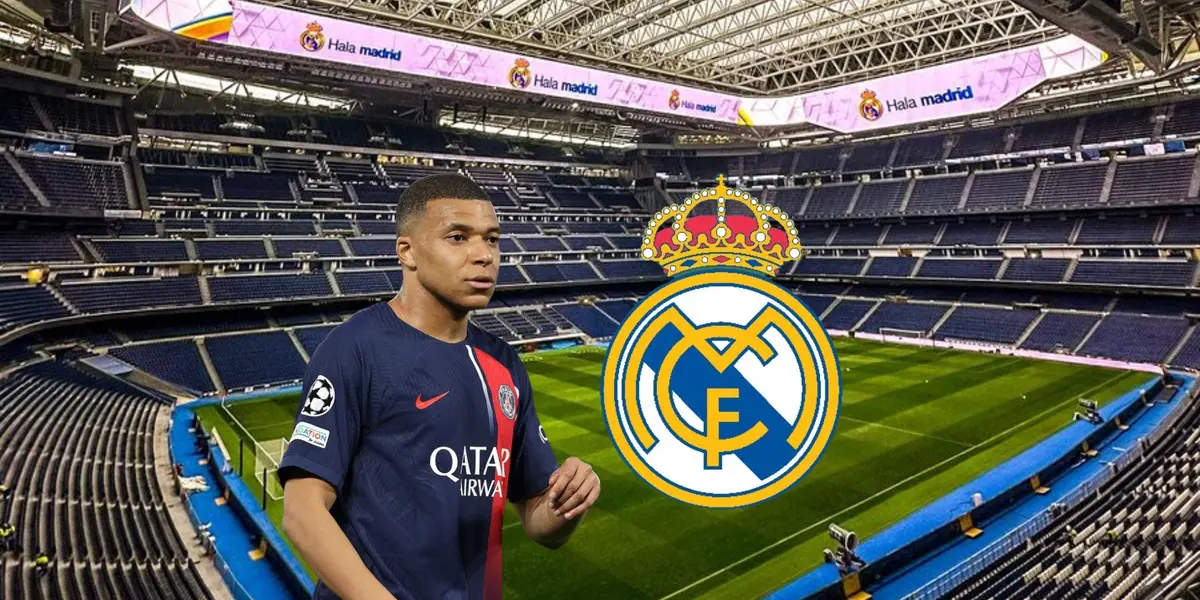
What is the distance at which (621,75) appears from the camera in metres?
46.8

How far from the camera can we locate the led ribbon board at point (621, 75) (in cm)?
3303

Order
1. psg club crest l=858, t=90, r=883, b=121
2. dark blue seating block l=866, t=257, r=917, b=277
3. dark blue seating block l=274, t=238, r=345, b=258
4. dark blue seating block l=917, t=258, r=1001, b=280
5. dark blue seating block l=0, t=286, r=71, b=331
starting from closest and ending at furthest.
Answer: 1. dark blue seating block l=0, t=286, r=71, b=331
2. psg club crest l=858, t=90, r=883, b=121
3. dark blue seating block l=274, t=238, r=345, b=258
4. dark blue seating block l=917, t=258, r=1001, b=280
5. dark blue seating block l=866, t=257, r=917, b=277

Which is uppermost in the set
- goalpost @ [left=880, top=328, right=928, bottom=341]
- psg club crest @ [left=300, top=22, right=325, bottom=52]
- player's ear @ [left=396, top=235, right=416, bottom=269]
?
psg club crest @ [left=300, top=22, right=325, bottom=52]

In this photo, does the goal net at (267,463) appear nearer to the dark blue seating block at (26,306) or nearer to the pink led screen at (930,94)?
the dark blue seating block at (26,306)

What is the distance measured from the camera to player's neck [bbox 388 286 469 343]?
9.04 ft

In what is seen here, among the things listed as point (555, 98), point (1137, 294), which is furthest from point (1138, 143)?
point (555, 98)

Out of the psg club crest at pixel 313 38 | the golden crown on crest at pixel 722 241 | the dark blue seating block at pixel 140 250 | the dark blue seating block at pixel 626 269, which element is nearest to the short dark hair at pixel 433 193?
the golden crown on crest at pixel 722 241

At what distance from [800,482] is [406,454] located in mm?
20410

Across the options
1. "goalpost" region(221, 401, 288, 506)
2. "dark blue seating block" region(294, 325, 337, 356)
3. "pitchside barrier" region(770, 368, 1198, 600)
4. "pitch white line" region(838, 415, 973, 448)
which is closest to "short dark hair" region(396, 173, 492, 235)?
"pitchside barrier" region(770, 368, 1198, 600)

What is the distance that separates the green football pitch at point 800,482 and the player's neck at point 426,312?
44.2ft

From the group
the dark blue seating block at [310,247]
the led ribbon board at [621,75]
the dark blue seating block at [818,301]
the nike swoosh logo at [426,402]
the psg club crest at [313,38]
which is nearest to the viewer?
the nike swoosh logo at [426,402]

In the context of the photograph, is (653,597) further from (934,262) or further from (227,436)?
(934,262)

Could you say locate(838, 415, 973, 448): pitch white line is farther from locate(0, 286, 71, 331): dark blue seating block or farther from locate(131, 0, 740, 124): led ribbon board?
locate(0, 286, 71, 331): dark blue seating block

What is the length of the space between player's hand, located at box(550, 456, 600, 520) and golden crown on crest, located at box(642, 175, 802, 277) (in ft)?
17.6
